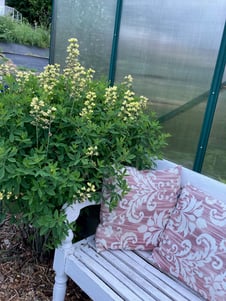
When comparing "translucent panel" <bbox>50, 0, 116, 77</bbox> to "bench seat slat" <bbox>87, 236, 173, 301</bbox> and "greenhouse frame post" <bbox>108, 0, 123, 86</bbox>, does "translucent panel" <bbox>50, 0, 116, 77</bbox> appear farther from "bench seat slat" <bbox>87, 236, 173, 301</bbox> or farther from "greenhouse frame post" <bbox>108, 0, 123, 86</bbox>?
"bench seat slat" <bbox>87, 236, 173, 301</bbox>

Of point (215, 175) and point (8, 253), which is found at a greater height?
point (215, 175)

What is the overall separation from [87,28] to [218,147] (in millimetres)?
1593

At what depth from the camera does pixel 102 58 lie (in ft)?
8.56

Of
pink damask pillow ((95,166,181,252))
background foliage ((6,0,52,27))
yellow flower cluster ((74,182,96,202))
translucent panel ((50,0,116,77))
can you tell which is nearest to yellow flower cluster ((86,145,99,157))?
yellow flower cluster ((74,182,96,202))

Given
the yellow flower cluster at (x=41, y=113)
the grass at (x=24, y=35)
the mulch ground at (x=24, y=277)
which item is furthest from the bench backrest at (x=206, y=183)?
the grass at (x=24, y=35)

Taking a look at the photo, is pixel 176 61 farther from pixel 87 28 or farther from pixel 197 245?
pixel 197 245

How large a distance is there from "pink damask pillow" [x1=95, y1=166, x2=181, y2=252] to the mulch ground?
0.41 metres

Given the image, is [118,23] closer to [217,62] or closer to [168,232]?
[217,62]

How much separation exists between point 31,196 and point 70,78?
0.59 metres

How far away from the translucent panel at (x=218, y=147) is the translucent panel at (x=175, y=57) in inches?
4.1

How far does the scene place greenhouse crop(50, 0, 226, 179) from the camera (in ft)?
6.41

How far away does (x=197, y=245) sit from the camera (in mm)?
1218

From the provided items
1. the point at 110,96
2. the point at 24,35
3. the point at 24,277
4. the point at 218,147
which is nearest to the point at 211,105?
the point at 218,147

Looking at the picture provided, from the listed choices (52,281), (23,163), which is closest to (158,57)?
(23,163)
